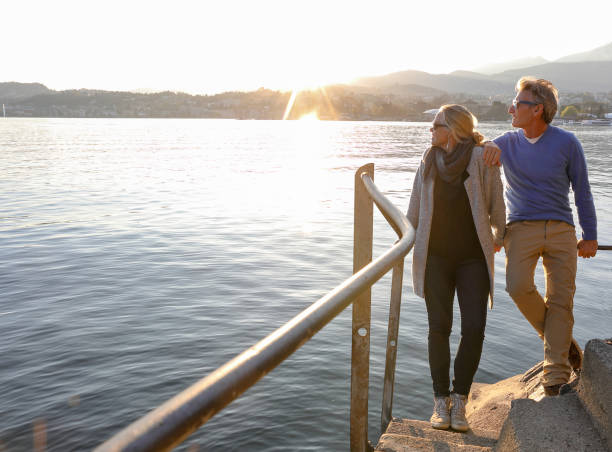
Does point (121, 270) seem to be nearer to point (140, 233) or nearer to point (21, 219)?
point (140, 233)

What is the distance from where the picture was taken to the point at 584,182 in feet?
11.4

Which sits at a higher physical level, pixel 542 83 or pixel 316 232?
pixel 542 83

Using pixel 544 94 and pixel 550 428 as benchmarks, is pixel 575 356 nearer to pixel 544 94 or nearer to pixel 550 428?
pixel 550 428

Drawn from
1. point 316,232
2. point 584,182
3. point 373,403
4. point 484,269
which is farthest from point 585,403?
point 316,232

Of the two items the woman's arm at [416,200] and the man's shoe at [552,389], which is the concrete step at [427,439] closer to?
the man's shoe at [552,389]

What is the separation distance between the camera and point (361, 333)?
2.87m

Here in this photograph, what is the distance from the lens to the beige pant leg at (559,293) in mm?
3488

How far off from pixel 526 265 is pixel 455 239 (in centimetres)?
49

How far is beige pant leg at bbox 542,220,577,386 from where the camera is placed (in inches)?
137

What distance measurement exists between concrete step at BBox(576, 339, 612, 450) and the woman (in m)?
0.92

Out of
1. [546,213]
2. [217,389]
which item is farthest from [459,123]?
[217,389]

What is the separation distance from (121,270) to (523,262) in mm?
8710

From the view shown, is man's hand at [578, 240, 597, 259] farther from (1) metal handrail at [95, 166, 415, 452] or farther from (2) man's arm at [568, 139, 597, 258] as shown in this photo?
(1) metal handrail at [95, 166, 415, 452]

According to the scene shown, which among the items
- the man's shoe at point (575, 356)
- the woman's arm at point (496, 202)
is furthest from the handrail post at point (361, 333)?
the man's shoe at point (575, 356)
